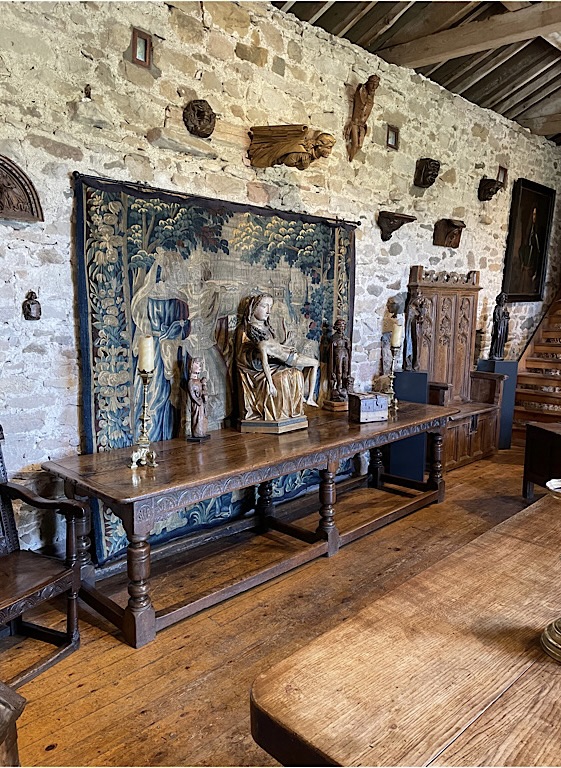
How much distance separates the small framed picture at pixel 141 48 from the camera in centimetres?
309

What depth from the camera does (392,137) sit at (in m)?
4.90

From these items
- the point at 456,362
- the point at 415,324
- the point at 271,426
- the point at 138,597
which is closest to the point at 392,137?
the point at 415,324

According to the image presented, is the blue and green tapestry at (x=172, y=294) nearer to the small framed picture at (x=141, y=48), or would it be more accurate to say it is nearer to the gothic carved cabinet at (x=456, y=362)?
the small framed picture at (x=141, y=48)

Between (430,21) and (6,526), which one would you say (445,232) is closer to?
(430,21)

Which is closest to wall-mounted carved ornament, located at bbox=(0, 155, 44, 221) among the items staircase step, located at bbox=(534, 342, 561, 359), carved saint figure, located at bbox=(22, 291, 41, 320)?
carved saint figure, located at bbox=(22, 291, 41, 320)

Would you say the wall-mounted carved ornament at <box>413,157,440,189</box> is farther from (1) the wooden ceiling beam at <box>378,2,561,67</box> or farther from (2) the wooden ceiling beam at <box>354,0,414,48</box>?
(2) the wooden ceiling beam at <box>354,0,414,48</box>

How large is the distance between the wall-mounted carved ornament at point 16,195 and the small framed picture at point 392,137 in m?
3.24

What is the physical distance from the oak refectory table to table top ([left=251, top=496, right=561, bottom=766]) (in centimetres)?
125

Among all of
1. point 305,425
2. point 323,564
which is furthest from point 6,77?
point 323,564

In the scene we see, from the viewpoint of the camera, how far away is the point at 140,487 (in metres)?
2.56

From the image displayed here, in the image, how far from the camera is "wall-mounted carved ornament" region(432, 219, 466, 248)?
5539mm

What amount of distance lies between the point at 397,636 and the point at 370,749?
0.42m

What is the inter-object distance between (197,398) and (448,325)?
10.3ft

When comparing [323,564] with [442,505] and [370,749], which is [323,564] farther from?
[370,749]
